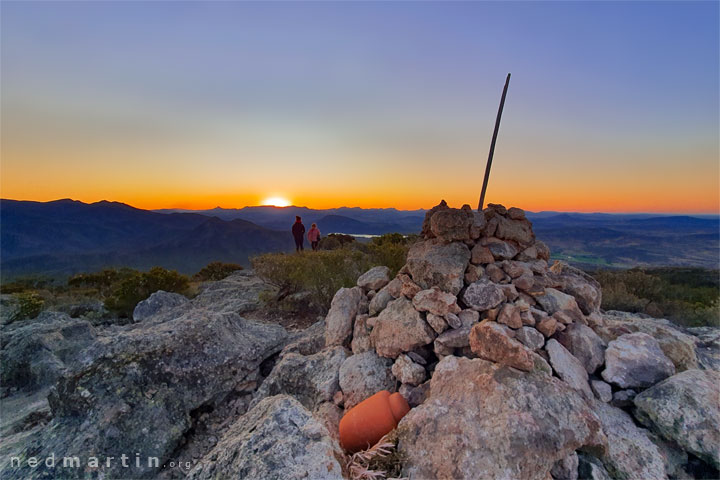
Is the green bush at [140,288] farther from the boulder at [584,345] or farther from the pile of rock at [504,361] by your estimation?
the boulder at [584,345]

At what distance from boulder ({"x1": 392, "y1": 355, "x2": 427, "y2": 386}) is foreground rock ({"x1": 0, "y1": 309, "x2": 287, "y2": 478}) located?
7.22ft

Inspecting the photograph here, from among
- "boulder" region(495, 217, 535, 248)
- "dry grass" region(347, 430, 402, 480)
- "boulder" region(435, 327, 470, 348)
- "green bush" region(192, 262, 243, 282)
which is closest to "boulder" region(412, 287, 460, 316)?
"boulder" region(435, 327, 470, 348)

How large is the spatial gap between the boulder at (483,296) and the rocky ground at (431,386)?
0.7 inches

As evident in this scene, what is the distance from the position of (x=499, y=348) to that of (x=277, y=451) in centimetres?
210

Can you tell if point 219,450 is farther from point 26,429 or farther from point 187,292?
point 187,292

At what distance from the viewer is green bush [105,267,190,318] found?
10.5 meters

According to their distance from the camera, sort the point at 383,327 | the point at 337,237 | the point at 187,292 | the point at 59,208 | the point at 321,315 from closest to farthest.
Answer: the point at 383,327
the point at 321,315
the point at 187,292
the point at 337,237
the point at 59,208

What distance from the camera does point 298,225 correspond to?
13766 mm

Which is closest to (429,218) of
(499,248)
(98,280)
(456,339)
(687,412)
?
(499,248)

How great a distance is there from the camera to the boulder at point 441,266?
4.08 metres

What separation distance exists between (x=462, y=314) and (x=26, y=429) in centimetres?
581

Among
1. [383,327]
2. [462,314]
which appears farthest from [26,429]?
[462,314]

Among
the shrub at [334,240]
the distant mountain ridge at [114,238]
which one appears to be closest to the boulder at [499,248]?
the shrub at [334,240]

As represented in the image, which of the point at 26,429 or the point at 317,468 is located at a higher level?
the point at 317,468
